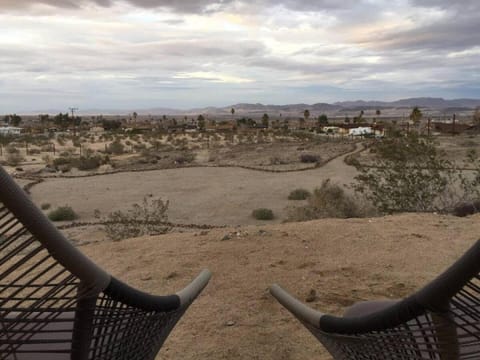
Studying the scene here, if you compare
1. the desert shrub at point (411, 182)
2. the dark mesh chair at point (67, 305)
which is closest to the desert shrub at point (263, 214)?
the desert shrub at point (411, 182)

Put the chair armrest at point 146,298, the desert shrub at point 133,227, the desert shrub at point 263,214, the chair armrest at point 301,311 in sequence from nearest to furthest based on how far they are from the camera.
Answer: the chair armrest at point 146,298 → the chair armrest at point 301,311 → the desert shrub at point 133,227 → the desert shrub at point 263,214

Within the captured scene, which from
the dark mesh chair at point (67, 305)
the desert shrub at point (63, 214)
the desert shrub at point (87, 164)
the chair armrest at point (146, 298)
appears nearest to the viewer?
the dark mesh chair at point (67, 305)

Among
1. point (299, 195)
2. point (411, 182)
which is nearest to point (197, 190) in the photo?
point (299, 195)

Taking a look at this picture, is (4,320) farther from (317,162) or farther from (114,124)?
(114,124)

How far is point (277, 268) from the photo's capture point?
7285 millimetres

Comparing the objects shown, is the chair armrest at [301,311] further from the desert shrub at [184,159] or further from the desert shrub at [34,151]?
the desert shrub at [34,151]

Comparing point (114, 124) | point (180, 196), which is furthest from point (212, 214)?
point (114, 124)

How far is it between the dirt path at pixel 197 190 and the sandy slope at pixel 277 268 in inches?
253

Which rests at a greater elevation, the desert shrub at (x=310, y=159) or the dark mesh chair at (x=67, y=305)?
the dark mesh chair at (x=67, y=305)

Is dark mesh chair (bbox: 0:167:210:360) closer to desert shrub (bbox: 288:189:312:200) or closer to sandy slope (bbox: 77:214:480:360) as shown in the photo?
sandy slope (bbox: 77:214:480:360)

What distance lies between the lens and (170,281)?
23.5 ft

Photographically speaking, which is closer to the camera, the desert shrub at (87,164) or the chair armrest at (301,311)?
the chair armrest at (301,311)

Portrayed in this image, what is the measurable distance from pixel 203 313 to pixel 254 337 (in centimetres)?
85

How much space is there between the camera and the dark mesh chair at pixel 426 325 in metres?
2.17
